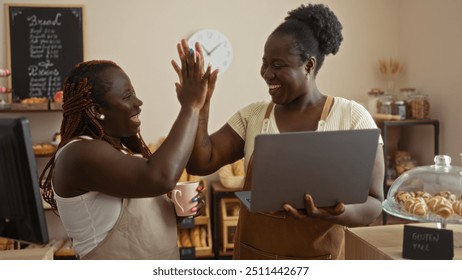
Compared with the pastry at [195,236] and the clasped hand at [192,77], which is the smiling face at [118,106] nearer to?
the clasped hand at [192,77]

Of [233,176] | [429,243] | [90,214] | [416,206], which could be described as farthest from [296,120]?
[233,176]

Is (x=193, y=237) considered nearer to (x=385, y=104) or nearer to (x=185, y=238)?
(x=185, y=238)

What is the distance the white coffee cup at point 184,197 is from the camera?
117 centimetres

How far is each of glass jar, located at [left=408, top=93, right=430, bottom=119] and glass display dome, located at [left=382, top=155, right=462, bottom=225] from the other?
2065 mm

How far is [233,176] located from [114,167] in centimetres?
250

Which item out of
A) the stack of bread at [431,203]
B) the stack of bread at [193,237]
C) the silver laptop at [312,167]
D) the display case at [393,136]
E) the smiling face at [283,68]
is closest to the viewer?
the silver laptop at [312,167]

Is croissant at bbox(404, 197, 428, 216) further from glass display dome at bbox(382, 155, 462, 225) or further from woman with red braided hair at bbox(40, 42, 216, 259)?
woman with red braided hair at bbox(40, 42, 216, 259)

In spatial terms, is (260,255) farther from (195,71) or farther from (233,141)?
(195,71)

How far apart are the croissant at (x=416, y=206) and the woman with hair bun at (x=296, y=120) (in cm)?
8

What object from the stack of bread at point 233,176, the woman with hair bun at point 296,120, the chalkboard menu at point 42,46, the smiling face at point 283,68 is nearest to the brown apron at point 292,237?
the woman with hair bun at point 296,120

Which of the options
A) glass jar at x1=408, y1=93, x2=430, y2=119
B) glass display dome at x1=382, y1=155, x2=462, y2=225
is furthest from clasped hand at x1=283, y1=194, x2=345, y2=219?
glass jar at x1=408, y1=93, x2=430, y2=119

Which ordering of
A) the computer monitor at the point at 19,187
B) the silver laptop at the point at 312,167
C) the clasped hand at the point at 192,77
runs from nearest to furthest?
the computer monitor at the point at 19,187
the silver laptop at the point at 312,167
the clasped hand at the point at 192,77

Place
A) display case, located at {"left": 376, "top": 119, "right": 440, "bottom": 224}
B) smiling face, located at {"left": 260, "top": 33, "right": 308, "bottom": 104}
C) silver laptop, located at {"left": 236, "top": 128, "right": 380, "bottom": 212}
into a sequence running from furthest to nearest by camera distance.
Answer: display case, located at {"left": 376, "top": 119, "right": 440, "bottom": 224} < smiling face, located at {"left": 260, "top": 33, "right": 308, "bottom": 104} < silver laptop, located at {"left": 236, "top": 128, "right": 380, "bottom": 212}

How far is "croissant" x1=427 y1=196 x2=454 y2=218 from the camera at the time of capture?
1.21m
